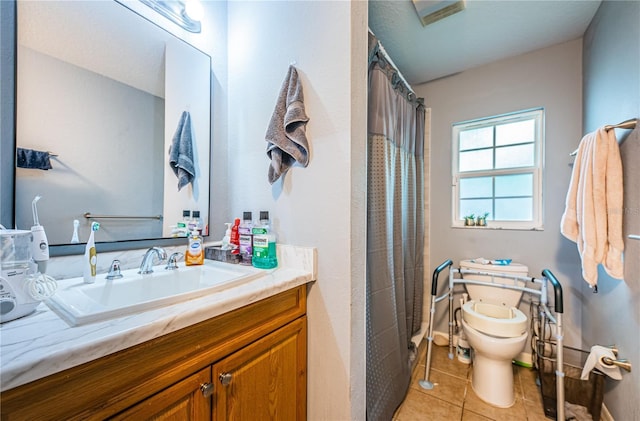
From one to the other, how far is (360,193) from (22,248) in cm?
101

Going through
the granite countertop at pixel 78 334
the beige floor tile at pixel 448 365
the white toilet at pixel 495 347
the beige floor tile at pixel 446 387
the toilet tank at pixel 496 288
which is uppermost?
the granite countertop at pixel 78 334

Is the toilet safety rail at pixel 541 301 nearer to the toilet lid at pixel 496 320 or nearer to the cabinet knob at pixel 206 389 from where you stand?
the toilet lid at pixel 496 320

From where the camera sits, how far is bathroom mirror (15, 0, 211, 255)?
800 mm

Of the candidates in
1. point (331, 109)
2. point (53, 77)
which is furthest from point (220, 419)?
point (53, 77)

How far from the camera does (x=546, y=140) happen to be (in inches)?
69.5

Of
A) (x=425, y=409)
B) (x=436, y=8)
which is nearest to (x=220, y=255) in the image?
(x=425, y=409)

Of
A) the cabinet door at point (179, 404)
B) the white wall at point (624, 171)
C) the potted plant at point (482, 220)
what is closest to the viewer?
the cabinet door at point (179, 404)

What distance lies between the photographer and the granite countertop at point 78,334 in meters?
0.41

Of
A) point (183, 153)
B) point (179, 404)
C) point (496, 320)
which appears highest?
point (183, 153)

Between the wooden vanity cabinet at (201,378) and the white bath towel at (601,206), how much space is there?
1443mm

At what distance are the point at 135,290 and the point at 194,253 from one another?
0.88 feet

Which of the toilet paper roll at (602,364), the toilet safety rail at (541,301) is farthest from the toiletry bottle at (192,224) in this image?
the toilet paper roll at (602,364)

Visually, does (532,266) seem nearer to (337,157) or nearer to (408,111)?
(408,111)

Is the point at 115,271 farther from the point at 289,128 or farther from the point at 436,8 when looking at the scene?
the point at 436,8
